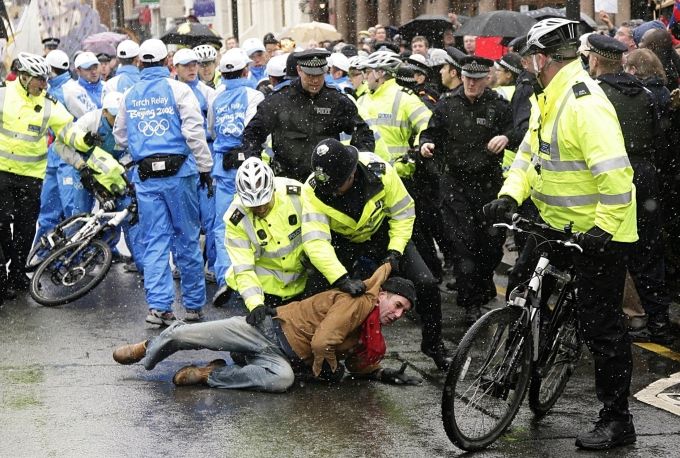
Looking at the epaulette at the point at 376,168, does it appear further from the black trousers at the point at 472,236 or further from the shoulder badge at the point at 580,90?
the black trousers at the point at 472,236

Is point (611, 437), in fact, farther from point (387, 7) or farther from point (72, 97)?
point (387, 7)

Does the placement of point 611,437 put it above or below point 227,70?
below

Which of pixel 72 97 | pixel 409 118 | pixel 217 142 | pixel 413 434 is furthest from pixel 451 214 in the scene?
pixel 72 97

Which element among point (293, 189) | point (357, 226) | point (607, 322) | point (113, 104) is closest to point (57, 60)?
point (113, 104)

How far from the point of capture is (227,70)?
1198cm

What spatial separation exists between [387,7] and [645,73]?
88.3 ft

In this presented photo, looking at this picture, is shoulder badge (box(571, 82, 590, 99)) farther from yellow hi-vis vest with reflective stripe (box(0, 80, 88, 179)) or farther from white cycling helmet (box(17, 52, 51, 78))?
white cycling helmet (box(17, 52, 51, 78))

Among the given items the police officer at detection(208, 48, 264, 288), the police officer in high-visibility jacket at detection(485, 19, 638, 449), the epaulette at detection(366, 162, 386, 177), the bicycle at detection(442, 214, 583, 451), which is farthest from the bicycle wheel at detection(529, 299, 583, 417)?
the police officer at detection(208, 48, 264, 288)

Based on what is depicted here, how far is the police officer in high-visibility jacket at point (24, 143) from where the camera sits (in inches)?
467

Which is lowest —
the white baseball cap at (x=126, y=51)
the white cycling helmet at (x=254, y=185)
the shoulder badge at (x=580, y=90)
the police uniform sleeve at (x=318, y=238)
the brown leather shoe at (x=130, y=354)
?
the brown leather shoe at (x=130, y=354)

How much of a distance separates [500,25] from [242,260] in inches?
383

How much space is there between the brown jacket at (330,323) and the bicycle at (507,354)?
3.96ft

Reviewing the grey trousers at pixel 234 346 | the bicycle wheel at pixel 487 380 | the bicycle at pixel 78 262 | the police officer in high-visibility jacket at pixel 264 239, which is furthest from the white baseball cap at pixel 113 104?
the bicycle wheel at pixel 487 380

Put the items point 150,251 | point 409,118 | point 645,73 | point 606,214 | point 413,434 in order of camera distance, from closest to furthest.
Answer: point 606,214 < point 413,434 < point 645,73 < point 150,251 < point 409,118
